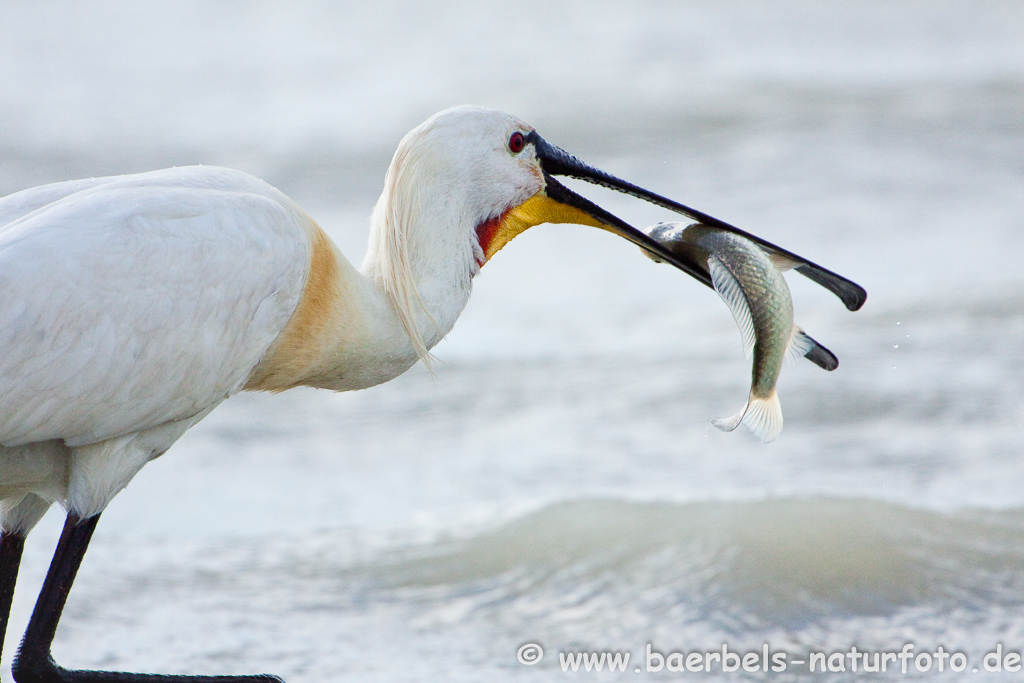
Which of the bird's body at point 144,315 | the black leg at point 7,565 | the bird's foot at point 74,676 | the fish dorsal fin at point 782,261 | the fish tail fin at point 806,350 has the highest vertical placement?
the fish dorsal fin at point 782,261

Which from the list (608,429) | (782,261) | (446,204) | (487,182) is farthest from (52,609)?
(608,429)

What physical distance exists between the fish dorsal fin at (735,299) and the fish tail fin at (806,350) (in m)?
0.13

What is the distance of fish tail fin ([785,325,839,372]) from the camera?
365 cm

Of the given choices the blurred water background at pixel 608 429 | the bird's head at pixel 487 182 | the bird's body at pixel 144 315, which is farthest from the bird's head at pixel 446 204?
the blurred water background at pixel 608 429

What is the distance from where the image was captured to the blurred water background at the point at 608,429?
15.0 ft

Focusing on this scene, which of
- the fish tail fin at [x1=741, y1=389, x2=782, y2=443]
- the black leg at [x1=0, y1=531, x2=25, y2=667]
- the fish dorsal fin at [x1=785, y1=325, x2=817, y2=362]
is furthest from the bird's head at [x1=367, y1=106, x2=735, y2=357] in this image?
the black leg at [x1=0, y1=531, x2=25, y2=667]

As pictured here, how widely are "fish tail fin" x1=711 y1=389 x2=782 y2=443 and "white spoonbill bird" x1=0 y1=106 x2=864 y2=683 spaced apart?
18.6 inches

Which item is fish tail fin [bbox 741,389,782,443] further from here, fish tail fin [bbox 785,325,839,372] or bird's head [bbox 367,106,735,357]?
bird's head [bbox 367,106,735,357]

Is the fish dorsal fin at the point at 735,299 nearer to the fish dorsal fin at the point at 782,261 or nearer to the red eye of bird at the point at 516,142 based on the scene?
the fish dorsal fin at the point at 782,261

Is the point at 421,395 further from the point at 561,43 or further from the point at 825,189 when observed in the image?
the point at 561,43

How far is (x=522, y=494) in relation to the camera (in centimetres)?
563

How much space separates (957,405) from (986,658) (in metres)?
2.28

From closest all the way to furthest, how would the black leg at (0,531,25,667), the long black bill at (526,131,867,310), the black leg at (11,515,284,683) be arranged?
the black leg at (11,515,284,683) → the black leg at (0,531,25,667) → the long black bill at (526,131,867,310)

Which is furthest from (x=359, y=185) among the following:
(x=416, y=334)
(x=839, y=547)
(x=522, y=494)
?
(x=416, y=334)
